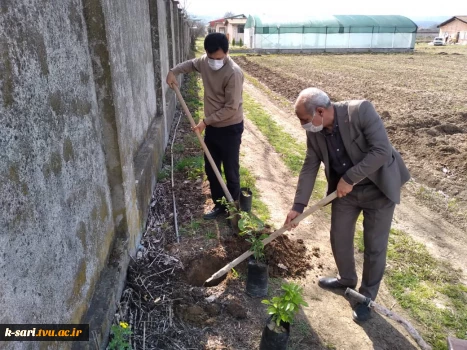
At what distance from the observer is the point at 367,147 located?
301cm

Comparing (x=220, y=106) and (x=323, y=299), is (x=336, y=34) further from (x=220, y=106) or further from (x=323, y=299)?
(x=323, y=299)

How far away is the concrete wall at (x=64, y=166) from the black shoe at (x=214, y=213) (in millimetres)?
977

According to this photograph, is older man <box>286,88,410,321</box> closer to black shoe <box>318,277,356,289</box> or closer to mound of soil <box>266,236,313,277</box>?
black shoe <box>318,277,356,289</box>

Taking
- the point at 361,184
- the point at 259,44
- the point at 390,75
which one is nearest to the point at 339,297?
the point at 361,184

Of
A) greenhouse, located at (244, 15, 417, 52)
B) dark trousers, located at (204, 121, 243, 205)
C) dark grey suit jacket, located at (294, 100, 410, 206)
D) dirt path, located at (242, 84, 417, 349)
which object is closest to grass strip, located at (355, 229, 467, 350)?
dirt path, located at (242, 84, 417, 349)

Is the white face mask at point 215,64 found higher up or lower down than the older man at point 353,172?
higher up

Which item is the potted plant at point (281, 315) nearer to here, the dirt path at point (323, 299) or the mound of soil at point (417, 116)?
the dirt path at point (323, 299)

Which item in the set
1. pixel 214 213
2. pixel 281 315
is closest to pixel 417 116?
pixel 214 213

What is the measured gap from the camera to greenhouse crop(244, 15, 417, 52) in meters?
34.8

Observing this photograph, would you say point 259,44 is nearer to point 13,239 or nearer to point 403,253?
point 403,253

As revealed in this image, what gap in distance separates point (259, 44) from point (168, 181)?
32339 millimetres

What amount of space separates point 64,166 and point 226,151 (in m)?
2.44

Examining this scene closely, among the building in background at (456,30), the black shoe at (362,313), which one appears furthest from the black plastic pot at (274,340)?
the building in background at (456,30)

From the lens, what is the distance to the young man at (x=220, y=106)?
3.99 m
